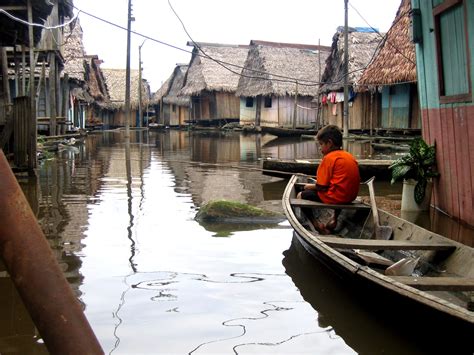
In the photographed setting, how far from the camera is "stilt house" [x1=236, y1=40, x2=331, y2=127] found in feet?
117

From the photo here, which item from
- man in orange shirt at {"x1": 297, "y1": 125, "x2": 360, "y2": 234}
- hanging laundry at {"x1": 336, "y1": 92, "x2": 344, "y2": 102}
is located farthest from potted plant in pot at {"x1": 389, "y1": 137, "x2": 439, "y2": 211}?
hanging laundry at {"x1": 336, "y1": 92, "x2": 344, "y2": 102}

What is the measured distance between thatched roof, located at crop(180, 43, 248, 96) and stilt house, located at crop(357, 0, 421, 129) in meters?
17.3

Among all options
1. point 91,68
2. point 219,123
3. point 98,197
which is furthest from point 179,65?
point 98,197

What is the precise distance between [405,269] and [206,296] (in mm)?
1646

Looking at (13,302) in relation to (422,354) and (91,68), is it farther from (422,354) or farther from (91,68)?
(91,68)

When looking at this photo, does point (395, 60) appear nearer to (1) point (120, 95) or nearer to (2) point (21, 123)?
(2) point (21, 123)

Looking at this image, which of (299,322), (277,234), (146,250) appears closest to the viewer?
(299,322)

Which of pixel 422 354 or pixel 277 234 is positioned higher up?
pixel 277 234

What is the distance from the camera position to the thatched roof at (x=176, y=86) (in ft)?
154

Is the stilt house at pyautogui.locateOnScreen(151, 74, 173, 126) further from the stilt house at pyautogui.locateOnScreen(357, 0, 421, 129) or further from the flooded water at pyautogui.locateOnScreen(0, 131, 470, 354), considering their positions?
the flooded water at pyautogui.locateOnScreen(0, 131, 470, 354)

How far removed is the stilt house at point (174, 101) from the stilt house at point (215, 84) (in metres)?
2.97

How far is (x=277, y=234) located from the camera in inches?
287

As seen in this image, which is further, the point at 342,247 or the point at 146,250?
the point at 146,250

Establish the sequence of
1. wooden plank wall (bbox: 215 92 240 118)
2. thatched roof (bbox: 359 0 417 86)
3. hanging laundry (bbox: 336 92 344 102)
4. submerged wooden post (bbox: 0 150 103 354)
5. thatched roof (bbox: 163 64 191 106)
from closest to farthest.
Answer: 1. submerged wooden post (bbox: 0 150 103 354)
2. thatched roof (bbox: 359 0 417 86)
3. hanging laundry (bbox: 336 92 344 102)
4. wooden plank wall (bbox: 215 92 240 118)
5. thatched roof (bbox: 163 64 191 106)
